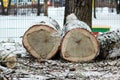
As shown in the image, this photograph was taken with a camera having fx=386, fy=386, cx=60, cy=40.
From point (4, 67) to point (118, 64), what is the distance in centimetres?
205

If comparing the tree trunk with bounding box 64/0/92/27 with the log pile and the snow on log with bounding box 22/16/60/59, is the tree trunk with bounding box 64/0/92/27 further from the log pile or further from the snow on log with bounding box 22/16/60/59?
the snow on log with bounding box 22/16/60/59

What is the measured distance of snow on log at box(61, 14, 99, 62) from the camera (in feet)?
23.5

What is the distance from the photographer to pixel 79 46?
7199 millimetres

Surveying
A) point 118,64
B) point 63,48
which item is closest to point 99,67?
point 118,64

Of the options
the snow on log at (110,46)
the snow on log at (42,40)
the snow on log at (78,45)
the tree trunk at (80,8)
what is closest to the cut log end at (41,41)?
the snow on log at (42,40)

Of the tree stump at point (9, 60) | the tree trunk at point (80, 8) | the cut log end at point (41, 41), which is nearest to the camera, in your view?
the tree stump at point (9, 60)

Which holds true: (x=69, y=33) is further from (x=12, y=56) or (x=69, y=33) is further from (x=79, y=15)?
(x=79, y=15)

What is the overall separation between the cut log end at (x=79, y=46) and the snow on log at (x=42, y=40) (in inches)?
8.1

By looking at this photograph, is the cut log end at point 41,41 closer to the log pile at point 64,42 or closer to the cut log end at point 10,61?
the log pile at point 64,42

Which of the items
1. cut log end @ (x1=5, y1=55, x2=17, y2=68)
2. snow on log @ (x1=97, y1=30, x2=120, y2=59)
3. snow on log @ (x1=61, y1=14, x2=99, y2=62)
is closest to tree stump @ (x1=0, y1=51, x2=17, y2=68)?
cut log end @ (x1=5, y1=55, x2=17, y2=68)

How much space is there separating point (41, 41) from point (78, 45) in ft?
2.38

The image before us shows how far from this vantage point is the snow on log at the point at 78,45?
7.17 meters

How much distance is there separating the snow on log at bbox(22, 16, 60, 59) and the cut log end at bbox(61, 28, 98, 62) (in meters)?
0.21

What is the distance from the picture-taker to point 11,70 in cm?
604
